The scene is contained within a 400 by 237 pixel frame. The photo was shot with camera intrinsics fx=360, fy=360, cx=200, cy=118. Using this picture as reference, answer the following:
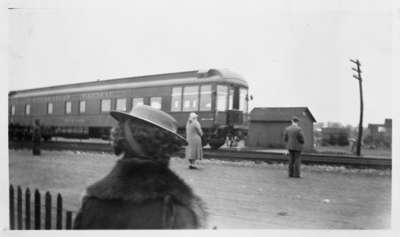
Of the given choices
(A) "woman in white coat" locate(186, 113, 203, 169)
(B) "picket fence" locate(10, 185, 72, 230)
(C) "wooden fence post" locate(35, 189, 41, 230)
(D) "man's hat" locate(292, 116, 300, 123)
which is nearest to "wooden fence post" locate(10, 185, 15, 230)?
(B) "picket fence" locate(10, 185, 72, 230)

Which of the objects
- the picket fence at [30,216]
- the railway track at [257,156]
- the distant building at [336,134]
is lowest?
the picket fence at [30,216]

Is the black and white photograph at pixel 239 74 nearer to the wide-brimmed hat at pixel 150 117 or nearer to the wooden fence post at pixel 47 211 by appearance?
the wooden fence post at pixel 47 211

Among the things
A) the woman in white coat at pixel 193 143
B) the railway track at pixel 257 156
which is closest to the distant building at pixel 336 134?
the railway track at pixel 257 156

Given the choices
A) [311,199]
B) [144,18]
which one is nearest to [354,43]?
[311,199]

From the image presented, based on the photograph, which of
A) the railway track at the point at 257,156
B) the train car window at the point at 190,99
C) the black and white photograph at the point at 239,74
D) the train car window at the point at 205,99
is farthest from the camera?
the train car window at the point at 205,99

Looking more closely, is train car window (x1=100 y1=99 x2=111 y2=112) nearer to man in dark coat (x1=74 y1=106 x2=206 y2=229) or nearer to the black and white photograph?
the black and white photograph

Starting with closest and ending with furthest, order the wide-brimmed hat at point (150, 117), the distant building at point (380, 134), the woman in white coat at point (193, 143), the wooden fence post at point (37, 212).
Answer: the wide-brimmed hat at point (150, 117)
the wooden fence post at point (37, 212)
the distant building at point (380, 134)
the woman in white coat at point (193, 143)

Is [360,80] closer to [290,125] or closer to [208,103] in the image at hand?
[290,125]
